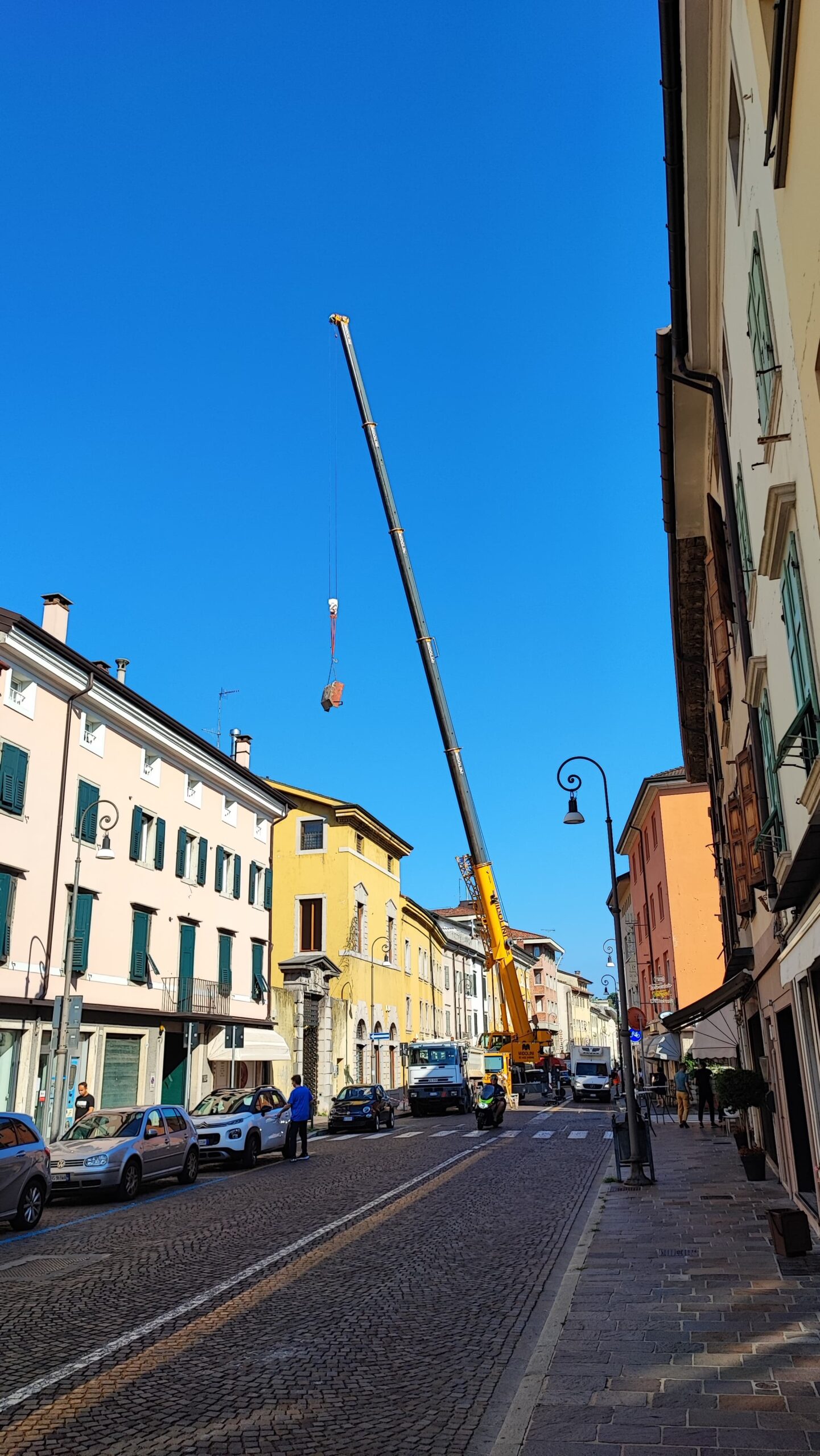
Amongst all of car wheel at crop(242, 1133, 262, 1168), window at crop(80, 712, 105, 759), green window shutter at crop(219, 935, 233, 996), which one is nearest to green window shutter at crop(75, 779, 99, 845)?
window at crop(80, 712, 105, 759)

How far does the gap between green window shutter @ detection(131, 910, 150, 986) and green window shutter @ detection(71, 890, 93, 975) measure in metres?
2.54

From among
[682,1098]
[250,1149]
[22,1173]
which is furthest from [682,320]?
[682,1098]

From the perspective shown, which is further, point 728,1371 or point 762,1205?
point 762,1205

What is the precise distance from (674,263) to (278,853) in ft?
144

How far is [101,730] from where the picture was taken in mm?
28641

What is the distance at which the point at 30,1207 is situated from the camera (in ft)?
47.2

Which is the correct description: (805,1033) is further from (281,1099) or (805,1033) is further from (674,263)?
(281,1099)

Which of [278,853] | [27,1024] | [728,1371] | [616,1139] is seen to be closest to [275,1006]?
[278,853]

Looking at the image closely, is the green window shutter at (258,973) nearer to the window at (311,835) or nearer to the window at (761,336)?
the window at (311,835)

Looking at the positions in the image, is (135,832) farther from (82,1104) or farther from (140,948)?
(82,1104)

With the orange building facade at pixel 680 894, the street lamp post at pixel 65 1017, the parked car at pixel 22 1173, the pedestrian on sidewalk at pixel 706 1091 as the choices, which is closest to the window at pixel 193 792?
the street lamp post at pixel 65 1017

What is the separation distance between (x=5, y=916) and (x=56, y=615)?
26.8 ft

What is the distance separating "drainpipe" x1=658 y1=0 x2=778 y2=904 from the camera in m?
10.4

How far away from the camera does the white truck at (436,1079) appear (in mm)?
41281
